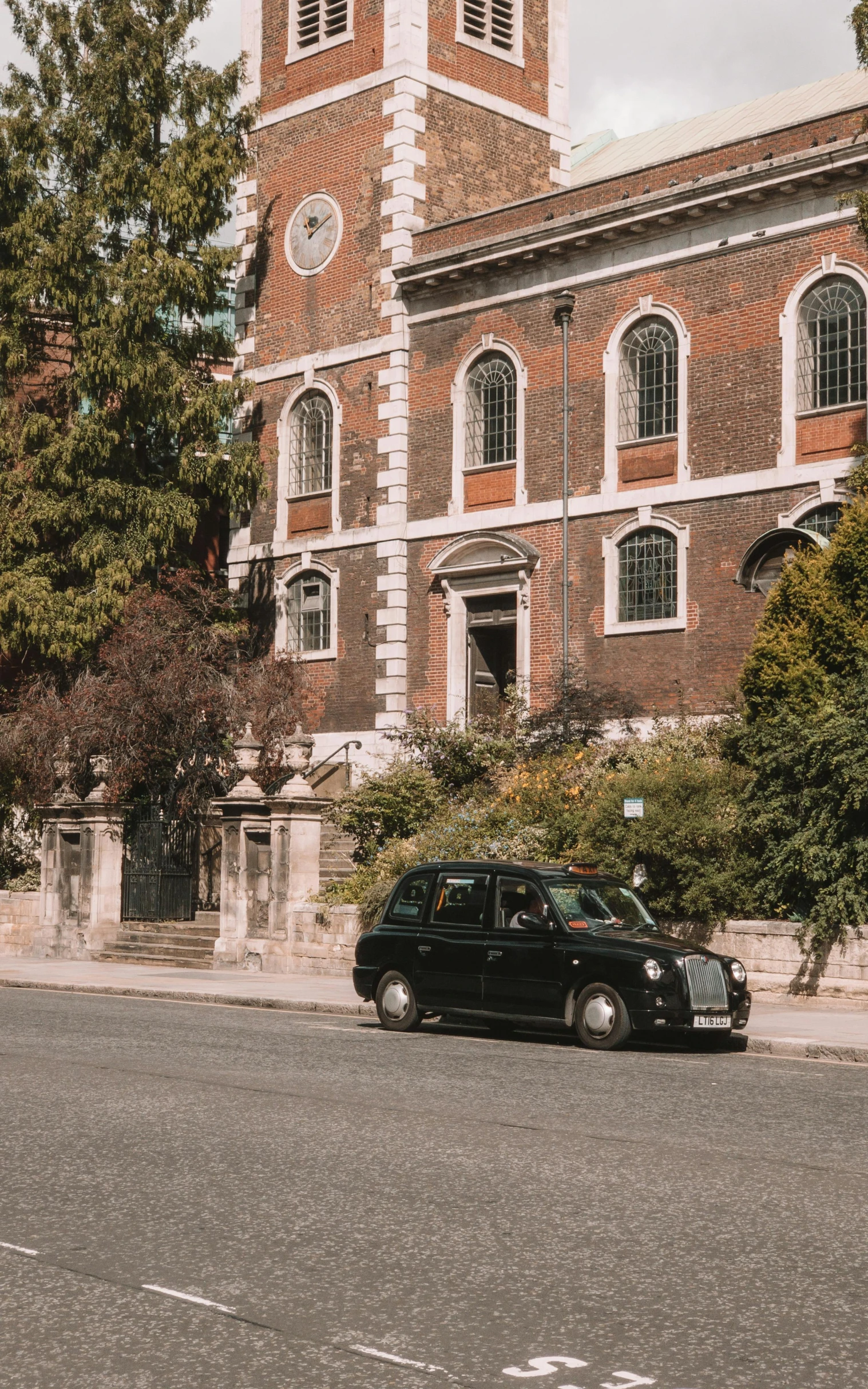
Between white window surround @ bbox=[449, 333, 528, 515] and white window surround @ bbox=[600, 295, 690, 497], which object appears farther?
white window surround @ bbox=[449, 333, 528, 515]

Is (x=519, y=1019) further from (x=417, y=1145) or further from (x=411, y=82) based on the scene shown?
(x=411, y=82)

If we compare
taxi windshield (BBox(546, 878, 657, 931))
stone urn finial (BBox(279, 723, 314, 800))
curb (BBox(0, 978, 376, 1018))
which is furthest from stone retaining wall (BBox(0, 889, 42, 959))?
taxi windshield (BBox(546, 878, 657, 931))

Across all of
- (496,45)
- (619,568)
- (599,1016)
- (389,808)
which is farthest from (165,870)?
(496,45)

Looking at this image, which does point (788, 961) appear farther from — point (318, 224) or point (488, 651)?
point (318, 224)

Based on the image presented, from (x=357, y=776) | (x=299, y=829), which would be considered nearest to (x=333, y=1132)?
(x=299, y=829)

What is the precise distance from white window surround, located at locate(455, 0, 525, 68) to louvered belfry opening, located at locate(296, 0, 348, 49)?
94.5 inches

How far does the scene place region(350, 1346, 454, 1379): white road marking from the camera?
5.30m

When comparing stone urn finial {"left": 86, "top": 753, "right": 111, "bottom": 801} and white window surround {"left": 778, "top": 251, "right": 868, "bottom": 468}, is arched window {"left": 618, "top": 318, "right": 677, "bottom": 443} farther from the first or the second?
stone urn finial {"left": 86, "top": 753, "right": 111, "bottom": 801}

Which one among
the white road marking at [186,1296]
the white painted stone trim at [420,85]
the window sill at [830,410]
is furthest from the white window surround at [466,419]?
the white road marking at [186,1296]

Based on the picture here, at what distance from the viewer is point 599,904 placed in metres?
16.0

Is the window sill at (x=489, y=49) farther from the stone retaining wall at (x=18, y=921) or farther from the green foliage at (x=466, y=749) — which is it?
the stone retaining wall at (x=18, y=921)

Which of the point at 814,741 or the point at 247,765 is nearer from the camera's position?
the point at 814,741

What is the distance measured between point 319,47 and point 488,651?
551 inches

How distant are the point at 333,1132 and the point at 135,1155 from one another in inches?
51.5
